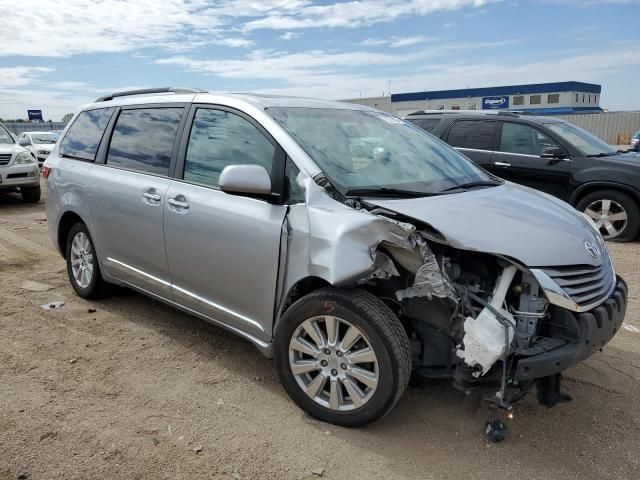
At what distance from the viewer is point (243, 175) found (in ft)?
10.1

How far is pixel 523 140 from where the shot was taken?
319 inches

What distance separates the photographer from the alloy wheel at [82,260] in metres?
4.84

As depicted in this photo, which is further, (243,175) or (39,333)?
(39,333)

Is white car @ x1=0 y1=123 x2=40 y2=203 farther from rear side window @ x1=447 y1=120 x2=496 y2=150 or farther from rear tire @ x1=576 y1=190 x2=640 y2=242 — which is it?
rear tire @ x1=576 y1=190 x2=640 y2=242

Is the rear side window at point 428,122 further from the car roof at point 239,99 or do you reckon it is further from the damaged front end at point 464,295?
the damaged front end at point 464,295

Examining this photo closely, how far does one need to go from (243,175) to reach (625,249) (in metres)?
6.02

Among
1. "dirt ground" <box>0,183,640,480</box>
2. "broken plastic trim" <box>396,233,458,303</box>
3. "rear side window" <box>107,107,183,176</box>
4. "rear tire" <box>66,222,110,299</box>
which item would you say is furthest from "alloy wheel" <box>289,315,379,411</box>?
"rear tire" <box>66,222,110,299</box>

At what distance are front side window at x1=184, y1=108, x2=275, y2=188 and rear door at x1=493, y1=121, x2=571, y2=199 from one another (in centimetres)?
557

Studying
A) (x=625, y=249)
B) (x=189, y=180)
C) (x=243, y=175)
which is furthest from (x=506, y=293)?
(x=625, y=249)

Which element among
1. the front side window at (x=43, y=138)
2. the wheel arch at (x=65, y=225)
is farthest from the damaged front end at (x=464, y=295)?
the front side window at (x=43, y=138)

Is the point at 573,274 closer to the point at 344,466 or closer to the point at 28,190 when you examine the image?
the point at 344,466

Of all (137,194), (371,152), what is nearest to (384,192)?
(371,152)

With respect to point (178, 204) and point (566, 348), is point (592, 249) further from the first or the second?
point (178, 204)

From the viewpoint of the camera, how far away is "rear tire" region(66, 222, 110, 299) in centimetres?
480
